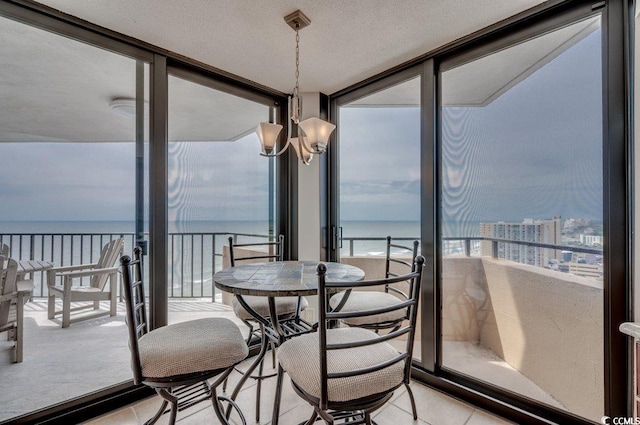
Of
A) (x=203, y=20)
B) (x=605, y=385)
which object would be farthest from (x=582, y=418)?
(x=203, y=20)

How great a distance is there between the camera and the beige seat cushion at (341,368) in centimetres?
117

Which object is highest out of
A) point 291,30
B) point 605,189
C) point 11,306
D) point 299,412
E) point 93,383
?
point 291,30

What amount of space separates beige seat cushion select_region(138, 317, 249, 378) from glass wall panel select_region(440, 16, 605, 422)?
1553 millimetres

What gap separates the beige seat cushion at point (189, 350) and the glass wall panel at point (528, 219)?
1553mm

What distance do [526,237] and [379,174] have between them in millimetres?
1261

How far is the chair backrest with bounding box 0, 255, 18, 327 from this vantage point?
5.58 feet

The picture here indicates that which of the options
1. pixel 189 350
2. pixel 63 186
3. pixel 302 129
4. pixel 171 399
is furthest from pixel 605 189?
pixel 63 186

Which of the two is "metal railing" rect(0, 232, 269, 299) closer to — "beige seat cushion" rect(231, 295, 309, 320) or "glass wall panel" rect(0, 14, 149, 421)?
"glass wall panel" rect(0, 14, 149, 421)

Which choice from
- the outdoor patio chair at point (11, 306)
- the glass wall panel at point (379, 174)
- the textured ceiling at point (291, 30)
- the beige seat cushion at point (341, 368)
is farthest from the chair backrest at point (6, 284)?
the glass wall panel at point (379, 174)

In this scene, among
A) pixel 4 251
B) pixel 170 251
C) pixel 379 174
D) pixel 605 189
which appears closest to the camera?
pixel 605 189

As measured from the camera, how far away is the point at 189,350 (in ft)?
4.62

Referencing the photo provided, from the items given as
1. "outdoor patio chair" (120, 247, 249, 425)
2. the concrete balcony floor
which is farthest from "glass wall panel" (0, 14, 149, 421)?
"outdoor patio chair" (120, 247, 249, 425)

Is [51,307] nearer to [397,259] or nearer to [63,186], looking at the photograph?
[63,186]

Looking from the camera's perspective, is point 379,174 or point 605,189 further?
point 379,174
